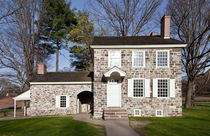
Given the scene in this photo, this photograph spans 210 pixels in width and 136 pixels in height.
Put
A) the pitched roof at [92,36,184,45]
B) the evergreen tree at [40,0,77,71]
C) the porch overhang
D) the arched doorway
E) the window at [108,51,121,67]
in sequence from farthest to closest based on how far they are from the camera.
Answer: the evergreen tree at [40,0,77,71] → the arched doorway → the pitched roof at [92,36,184,45] → the window at [108,51,121,67] → the porch overhang

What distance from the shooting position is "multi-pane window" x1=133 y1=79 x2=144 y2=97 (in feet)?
47.1

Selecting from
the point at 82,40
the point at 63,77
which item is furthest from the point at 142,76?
the point at 82,40

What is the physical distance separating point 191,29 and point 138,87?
1236 centimetres

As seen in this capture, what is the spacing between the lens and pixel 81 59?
2795cm

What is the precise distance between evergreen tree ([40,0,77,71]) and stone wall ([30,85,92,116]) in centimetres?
1124

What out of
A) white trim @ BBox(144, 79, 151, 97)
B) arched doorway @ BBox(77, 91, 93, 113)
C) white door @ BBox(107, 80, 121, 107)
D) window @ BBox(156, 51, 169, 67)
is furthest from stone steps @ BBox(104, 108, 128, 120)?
arched doorway @ BBox(77, 91, 93, 113)

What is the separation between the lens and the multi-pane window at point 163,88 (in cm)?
1427

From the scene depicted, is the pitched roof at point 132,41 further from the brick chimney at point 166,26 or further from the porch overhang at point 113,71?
the porch overhang at point 113,71

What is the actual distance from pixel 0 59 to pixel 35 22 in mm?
7072

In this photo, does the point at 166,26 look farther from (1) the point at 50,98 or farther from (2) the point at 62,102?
(1) the point at 50,98

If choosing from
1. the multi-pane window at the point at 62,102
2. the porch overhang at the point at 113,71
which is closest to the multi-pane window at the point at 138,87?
the porch overhang at the point at 113,71

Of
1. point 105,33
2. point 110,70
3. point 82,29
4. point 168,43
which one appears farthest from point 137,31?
point 110,70

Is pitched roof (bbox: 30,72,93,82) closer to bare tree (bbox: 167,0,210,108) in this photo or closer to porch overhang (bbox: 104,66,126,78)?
porch overhang (bbox: 104,66,126,78)

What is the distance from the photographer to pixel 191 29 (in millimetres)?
21016
